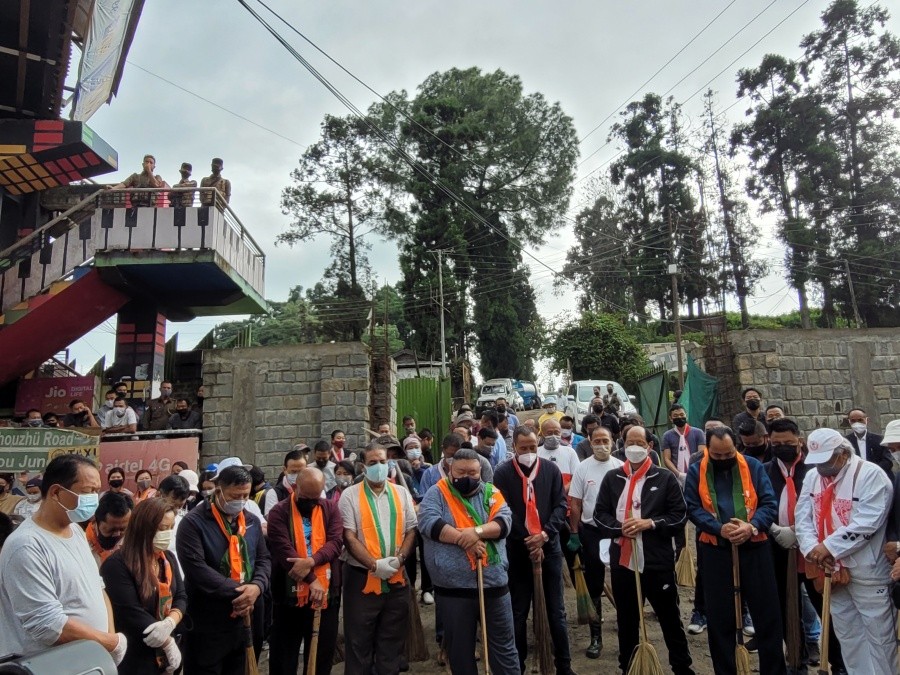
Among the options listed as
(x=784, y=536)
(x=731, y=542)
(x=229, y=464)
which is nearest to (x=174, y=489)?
(x=229, y=464)

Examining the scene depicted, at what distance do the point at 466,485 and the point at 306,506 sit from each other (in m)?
1.29

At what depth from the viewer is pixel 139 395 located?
48.0ft

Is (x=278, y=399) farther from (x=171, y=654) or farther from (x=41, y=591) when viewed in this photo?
(x=41, y=591)

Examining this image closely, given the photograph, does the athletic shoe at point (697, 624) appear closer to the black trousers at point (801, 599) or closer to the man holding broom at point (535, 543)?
the black trousers at point (801, 599)

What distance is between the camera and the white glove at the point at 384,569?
4.89 meters

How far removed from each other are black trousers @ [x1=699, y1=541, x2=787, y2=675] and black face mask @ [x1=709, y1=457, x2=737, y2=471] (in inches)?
23.0

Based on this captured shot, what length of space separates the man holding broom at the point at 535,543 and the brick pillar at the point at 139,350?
11478 millimetres

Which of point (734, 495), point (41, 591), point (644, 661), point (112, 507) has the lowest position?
point (644, 661)

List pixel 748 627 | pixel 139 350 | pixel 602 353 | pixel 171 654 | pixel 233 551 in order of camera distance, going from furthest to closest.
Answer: pixel 602 353, pixel 139 350, pixel 748 627, pixel 233 551, pixel 171 654

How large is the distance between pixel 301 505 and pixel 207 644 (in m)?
1.13

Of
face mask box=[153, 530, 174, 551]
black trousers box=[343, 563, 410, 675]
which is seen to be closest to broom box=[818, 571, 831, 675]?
black trousers box=[343, 563, 410, 675]

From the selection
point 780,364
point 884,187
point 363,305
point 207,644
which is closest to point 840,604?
point 207,644

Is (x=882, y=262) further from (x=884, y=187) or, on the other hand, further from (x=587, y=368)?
(x=587, y=368)

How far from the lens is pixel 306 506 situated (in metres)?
5.13
